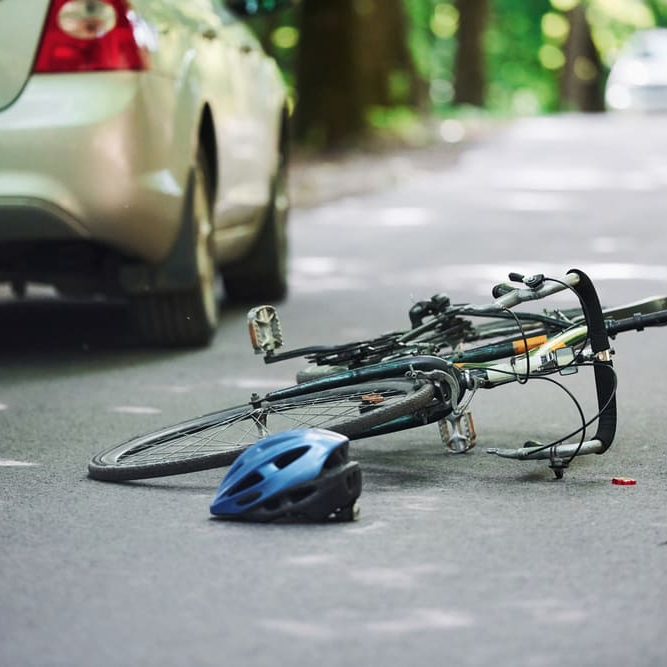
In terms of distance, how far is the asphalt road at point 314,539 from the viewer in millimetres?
3850

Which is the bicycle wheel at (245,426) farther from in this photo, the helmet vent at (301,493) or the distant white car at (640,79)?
the distant white car at (640,79)

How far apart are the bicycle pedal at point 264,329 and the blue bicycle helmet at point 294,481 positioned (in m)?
0.89

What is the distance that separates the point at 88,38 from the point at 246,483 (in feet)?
10.5

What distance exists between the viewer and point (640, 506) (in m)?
5.18

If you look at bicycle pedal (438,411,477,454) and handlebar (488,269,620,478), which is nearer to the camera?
handlebar (488,269,620,478)

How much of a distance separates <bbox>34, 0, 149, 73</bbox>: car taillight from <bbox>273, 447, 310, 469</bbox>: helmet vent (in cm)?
314

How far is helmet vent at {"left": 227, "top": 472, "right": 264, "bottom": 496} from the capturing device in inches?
194

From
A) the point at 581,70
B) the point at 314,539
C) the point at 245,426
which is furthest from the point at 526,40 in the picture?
the point at 314,539

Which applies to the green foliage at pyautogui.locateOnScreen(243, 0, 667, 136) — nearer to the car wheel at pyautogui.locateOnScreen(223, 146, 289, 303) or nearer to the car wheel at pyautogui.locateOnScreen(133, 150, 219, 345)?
the car wheel at pyautogui.locateOnScreen(223, 146, 289, 303)

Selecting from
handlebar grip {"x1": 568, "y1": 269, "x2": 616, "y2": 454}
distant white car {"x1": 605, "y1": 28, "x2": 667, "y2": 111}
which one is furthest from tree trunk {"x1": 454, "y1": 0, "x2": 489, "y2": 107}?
handlebar grip {"x1": 568, "y1": 269, "x2": 616, "y2": 454}

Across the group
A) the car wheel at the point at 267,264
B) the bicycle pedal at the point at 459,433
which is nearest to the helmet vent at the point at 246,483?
the bicycle pedal at the point at 459,433

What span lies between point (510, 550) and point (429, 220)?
11670 mm

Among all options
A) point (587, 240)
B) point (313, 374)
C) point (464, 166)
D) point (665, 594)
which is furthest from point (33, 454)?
point (464, 166)

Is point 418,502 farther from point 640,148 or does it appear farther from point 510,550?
point 640,148
